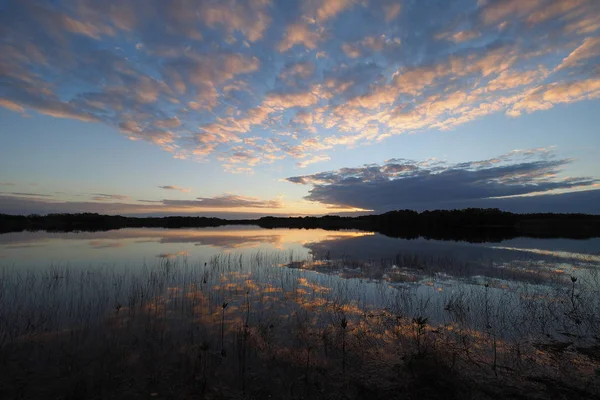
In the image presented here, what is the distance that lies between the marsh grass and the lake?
0.06 meters

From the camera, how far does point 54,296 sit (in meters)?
13.3

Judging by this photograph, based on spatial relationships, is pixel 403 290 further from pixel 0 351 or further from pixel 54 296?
pixel 54 296

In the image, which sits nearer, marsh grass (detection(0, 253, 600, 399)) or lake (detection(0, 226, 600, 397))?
marsh grass (detection(0, 253, 600, 399))

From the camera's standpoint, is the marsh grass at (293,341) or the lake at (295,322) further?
the lake at (295,322)

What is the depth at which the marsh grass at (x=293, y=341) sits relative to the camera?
618 centimetres

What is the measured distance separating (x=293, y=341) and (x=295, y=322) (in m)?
1.77

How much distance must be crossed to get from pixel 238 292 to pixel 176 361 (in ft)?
25.0

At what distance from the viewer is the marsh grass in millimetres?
6176

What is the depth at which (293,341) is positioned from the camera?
28.7ft

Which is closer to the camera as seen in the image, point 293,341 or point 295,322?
point 293,341

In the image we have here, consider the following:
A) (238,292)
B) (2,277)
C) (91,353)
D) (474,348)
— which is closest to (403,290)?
(474,348)

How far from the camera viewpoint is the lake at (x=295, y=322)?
7.19m

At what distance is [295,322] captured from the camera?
10500mm

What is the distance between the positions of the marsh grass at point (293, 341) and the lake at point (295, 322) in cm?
6
